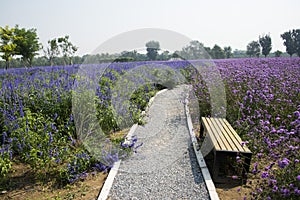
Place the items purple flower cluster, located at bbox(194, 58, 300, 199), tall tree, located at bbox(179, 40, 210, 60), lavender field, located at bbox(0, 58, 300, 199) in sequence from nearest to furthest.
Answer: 1. purple flower cluster, located at bbox(194, 58, 300, 199)
2. lavender field, located at bbox(0, 58, 300, 199)
3. tall tree, located at bbox(179, 40, 210, 60)

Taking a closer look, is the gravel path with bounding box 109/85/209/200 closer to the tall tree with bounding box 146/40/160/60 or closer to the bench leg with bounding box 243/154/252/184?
the bench leg with bounding box 243/154/252/184

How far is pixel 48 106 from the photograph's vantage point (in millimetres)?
3691

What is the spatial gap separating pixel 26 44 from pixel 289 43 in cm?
3562

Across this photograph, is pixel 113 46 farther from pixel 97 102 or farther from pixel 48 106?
pixel 48 106

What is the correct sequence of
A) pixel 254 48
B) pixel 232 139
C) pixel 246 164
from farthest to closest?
pixel 254 48
pixel 232 139
pixel 246 164

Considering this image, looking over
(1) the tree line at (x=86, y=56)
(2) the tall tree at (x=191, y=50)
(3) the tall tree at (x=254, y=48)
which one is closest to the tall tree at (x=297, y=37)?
(1) the tree line at (x=86, y=56)

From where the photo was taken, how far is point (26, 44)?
68.8ft

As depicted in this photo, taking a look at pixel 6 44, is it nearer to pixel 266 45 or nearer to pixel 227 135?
pixel 227 135

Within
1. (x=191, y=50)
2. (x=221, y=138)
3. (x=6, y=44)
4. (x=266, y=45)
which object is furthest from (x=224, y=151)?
(x=266, y=45)

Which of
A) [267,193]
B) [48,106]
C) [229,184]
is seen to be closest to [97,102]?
[48,106]

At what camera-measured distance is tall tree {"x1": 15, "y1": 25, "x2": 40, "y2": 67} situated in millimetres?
20688

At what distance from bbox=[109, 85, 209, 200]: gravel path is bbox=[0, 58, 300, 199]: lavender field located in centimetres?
36

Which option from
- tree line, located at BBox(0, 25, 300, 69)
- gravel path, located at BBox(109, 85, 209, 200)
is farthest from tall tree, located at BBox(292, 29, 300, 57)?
gravel path, located at BBox(109, 85, 209, 200)

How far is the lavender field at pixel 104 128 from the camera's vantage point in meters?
2.47
